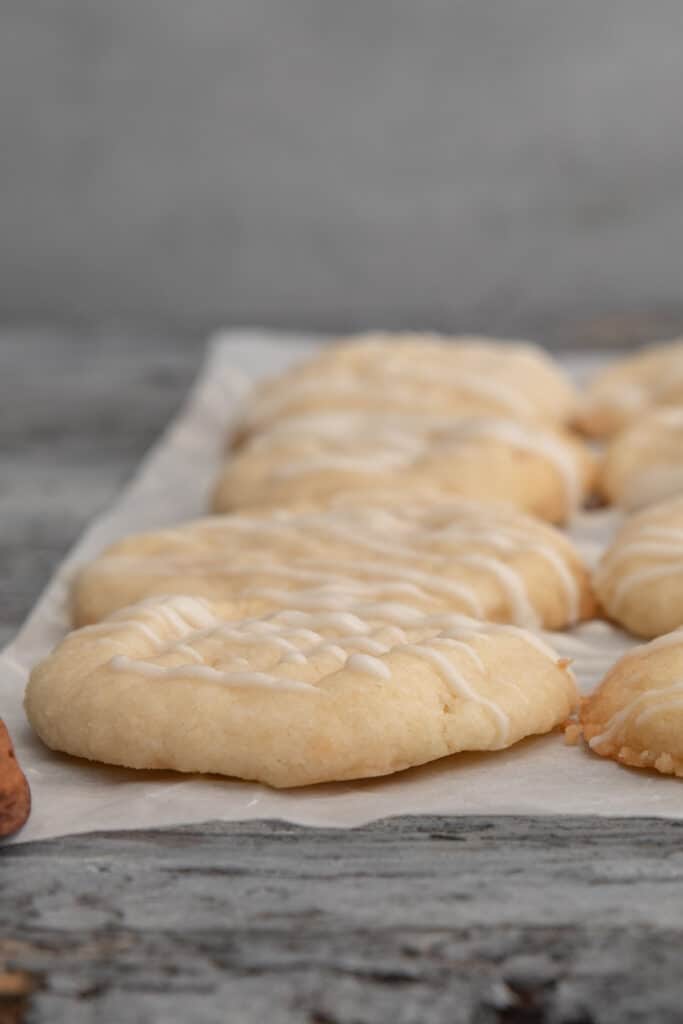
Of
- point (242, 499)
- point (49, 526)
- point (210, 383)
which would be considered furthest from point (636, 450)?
point (210, 383)

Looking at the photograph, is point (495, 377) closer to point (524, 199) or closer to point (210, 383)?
point (210, 383)

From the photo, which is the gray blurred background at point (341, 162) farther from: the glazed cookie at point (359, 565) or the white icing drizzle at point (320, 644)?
the white icing drizzle at point (320, 644)

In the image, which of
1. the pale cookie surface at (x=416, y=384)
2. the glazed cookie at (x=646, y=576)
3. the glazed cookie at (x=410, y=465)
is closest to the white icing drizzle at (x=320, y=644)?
the glazed cookie at (x=646, y=576)

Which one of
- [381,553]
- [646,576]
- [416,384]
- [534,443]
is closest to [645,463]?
[534,443]

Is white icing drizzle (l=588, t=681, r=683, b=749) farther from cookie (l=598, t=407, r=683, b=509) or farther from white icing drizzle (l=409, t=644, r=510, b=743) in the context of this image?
cookie (l=598, t=407, r=683, b=509)

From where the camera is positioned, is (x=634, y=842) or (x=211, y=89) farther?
(x=211, y=89)

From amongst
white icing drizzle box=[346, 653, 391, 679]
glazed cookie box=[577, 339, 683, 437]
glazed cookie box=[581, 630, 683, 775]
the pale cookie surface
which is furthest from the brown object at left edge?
glazed cookie box=[577, 339, 683, 437]
